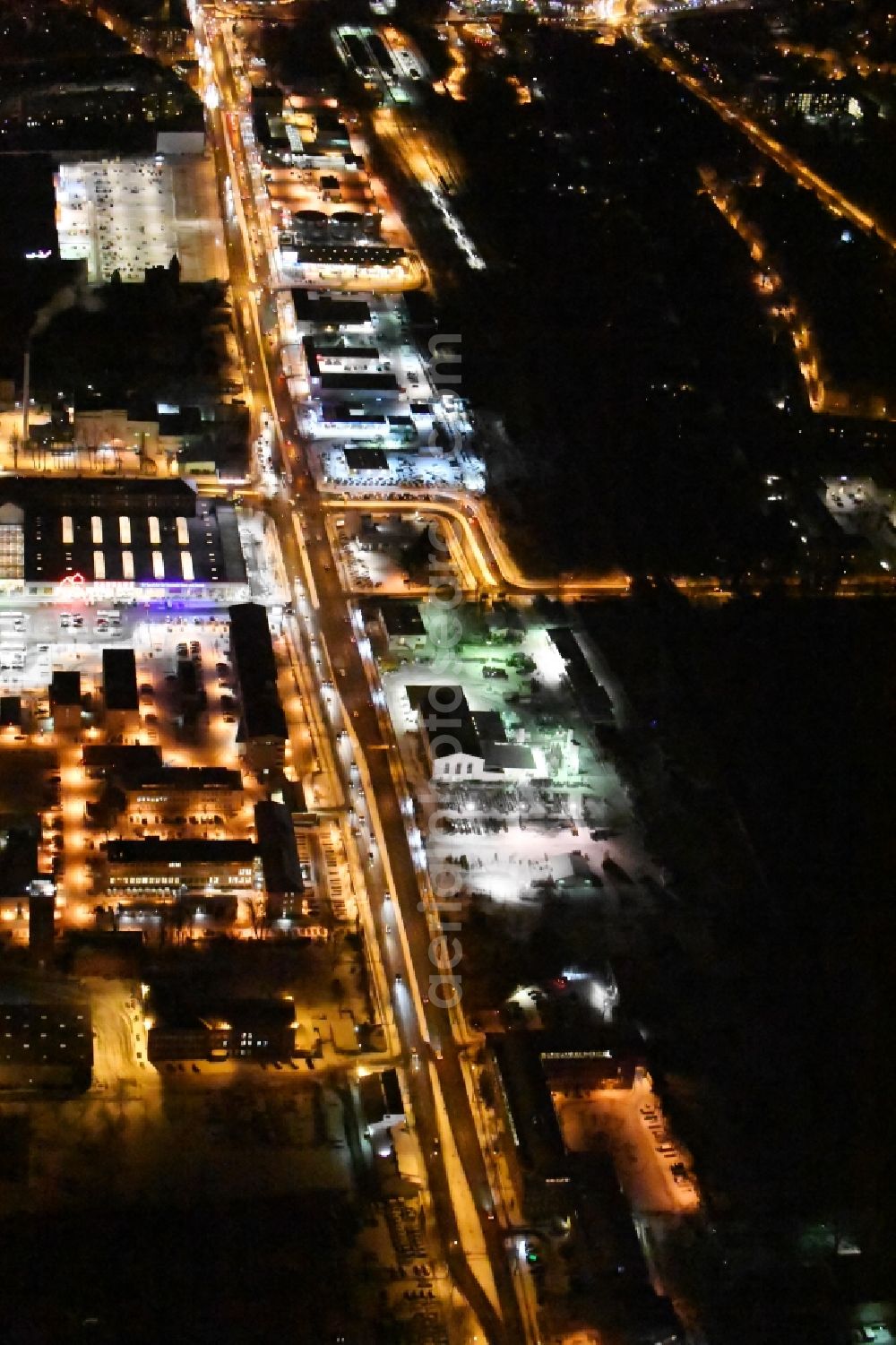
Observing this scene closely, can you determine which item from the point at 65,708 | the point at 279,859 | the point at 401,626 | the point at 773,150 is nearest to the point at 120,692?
the point at 65,708

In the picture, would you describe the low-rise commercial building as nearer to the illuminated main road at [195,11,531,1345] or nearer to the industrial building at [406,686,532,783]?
the illuminated main road at [195,11,531,1345]

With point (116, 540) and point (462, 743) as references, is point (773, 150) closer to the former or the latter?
point (116, 540)

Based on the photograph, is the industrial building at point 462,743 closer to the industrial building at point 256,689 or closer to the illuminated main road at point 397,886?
the illuminated main road at point 397,886

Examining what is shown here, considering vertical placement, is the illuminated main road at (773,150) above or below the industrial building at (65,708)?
above

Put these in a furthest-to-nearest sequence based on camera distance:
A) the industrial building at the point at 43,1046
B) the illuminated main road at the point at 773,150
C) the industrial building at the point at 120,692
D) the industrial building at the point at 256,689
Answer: the illuminated main road at the point at 773,150 → the industrial building at the point at 120,692 → the industrial building at the point at 256,689 → the industrial building at the point at 43,1046

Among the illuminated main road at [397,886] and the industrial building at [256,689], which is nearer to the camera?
the illuminated main road at [397,886]

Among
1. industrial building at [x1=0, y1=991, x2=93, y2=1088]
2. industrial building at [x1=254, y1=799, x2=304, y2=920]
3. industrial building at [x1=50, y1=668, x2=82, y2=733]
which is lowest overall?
industrial building at [x1=0, y1=991, x2=93, y2=1088]

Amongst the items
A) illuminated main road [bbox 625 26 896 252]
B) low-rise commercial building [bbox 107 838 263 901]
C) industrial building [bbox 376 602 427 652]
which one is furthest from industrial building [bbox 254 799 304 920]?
illuminated main road [bbox 625 26 896 252]

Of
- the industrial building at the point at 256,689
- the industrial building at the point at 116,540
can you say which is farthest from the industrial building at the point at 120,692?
the industrial building at the point at 116,540

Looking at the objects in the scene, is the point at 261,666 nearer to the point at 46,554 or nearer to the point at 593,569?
the point at 46,554

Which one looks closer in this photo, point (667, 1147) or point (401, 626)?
point (667, 1147)

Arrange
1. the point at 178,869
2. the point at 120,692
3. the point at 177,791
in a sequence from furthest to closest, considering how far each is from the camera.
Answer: the point at 120,692, the point at 177,791, the point at 178,869

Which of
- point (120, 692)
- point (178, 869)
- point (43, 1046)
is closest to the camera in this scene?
point (43, 1046)
